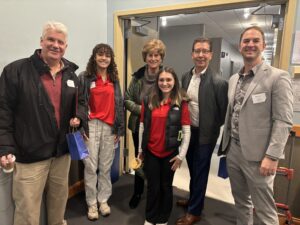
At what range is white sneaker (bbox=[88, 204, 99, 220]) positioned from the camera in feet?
6.68

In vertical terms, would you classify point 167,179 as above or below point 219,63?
below

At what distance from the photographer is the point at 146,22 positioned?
2.79 meters

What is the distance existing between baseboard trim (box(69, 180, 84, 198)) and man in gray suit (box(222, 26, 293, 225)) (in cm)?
169

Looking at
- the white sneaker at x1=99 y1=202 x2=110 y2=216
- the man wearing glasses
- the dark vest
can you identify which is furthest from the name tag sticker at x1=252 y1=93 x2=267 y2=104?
the white sneaker at x1=99 y1=202 x2=110 y2=216

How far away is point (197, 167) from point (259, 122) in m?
0.74

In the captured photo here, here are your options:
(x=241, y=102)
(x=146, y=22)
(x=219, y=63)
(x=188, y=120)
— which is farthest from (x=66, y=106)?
(x=219, y=63)

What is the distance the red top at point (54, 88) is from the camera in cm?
143

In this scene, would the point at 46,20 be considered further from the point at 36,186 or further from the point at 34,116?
the point at 36,186

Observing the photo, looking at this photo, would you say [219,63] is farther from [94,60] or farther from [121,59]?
[94,60]

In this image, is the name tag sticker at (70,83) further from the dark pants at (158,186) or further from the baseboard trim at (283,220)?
the baseboard trim at (283,220)

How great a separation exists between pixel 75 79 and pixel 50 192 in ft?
2.75

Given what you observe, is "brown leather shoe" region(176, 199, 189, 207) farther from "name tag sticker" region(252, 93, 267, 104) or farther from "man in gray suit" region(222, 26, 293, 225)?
"name tag sticker" region(252, 93, 267, 104)

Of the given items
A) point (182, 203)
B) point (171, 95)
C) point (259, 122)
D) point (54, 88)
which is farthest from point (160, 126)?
point (182, 203)

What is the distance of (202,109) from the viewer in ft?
5.94
